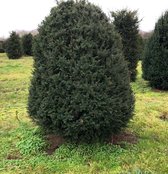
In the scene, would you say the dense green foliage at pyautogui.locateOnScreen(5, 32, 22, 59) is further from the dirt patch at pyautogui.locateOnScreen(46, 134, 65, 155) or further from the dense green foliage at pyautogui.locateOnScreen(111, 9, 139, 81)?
the dirt patch at pyautogui.locateOnScreen(46, 134, 65, 155)

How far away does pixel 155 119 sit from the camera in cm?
821

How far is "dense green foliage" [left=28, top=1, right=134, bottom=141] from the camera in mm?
5855

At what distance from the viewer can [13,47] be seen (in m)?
31.8

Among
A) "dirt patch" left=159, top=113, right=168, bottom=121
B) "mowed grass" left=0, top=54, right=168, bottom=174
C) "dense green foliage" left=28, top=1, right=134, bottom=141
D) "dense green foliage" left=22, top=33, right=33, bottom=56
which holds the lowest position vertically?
"dense green foliage" left=22, top=33, right=33, bottom=56

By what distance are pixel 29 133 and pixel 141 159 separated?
2249 millimetres

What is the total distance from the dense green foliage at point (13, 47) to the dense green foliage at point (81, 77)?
1014 inches

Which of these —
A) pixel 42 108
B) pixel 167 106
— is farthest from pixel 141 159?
pixel 167 106

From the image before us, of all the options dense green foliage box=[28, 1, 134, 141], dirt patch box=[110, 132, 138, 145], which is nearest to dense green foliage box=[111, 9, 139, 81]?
dirt patch box=[110, 132, 138, 145]

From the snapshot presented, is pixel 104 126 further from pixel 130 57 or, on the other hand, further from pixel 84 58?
pixel 130 57

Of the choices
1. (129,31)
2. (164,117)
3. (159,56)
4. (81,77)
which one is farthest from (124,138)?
(129,31)

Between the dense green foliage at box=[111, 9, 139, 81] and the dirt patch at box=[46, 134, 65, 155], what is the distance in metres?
10.1

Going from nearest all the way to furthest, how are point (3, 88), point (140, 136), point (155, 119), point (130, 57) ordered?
point (140, 136)
point (155, 119)
point (3, 88)
point (130, 57)

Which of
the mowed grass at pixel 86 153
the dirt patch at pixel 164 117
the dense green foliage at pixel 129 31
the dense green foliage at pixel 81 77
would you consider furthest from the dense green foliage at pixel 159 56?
the dense green foliage at pixel 81 77

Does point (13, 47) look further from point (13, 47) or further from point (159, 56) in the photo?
point (159, 56)
